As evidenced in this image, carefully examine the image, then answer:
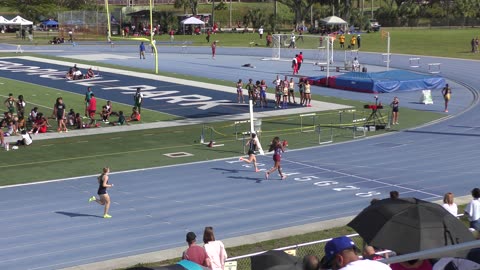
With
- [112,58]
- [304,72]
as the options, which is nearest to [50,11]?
[112,58]

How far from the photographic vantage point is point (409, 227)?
8.96 metres

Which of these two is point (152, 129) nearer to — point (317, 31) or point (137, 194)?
point (137, 194)

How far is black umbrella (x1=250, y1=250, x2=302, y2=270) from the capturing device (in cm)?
682

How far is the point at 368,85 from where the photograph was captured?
46.8m

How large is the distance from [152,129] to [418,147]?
11126mm

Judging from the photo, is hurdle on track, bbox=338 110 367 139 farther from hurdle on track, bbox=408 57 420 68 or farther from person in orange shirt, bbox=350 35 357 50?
person in orange shirt, bbox=350 35 357 50

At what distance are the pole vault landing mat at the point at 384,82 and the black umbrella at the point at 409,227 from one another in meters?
37.6

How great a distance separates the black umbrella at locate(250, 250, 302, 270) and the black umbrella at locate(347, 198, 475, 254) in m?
1.99

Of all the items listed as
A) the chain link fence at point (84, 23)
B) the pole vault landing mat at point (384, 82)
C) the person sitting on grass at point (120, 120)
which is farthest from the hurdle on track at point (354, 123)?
the chain link fence at point (84, 23)

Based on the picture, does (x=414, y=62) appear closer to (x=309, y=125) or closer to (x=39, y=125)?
(x=309, y=125)

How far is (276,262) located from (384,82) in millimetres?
40743

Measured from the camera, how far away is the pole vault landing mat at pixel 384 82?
153 ft

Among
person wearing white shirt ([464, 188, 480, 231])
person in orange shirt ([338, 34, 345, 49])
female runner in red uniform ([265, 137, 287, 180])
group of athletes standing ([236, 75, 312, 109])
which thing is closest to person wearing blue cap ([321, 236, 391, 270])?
person wearing white shirt ([464, 188, 480, 231])

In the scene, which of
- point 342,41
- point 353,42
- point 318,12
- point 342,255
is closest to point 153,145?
point 342,255
